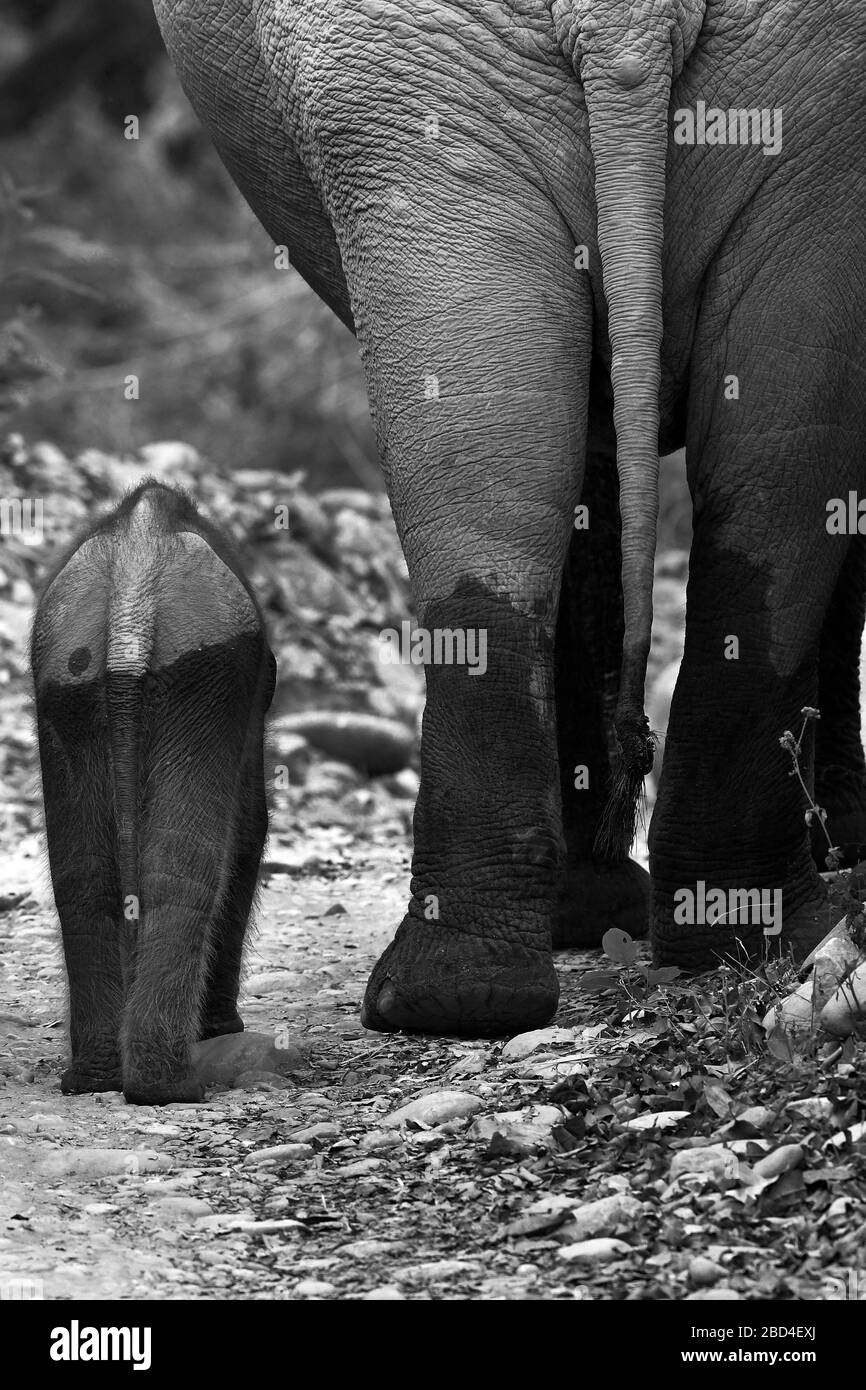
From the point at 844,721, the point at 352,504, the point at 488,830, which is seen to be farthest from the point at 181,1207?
the point at 352,504

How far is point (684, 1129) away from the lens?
377cm

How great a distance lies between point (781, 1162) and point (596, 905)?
Answer: 234 centimetres

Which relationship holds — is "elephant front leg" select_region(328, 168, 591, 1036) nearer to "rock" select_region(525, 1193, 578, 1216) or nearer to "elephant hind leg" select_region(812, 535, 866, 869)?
"rock" select_region(525, 1193, 578, 1216)

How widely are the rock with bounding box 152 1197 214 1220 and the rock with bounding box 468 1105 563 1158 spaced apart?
51 cm

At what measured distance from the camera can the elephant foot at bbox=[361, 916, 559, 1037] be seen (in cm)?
457

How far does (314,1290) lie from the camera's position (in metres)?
3.33

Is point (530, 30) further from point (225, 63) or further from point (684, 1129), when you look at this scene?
point (684, 1129)

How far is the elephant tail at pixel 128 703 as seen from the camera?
435 cm

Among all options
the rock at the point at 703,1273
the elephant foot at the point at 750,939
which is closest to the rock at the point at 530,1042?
the elephant foot at the point at 750,939

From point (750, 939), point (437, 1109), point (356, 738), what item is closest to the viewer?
point (437, 1109)

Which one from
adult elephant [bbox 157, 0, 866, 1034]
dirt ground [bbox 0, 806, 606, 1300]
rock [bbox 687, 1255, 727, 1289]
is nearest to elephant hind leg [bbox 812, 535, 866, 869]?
adult elephant [bbox 157, 0, 866, 1034]

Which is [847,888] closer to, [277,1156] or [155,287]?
[277,1156]

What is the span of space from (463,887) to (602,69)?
1.66m

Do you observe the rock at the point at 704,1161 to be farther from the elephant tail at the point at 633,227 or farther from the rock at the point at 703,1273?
the elephant tail at the point at 633,227
